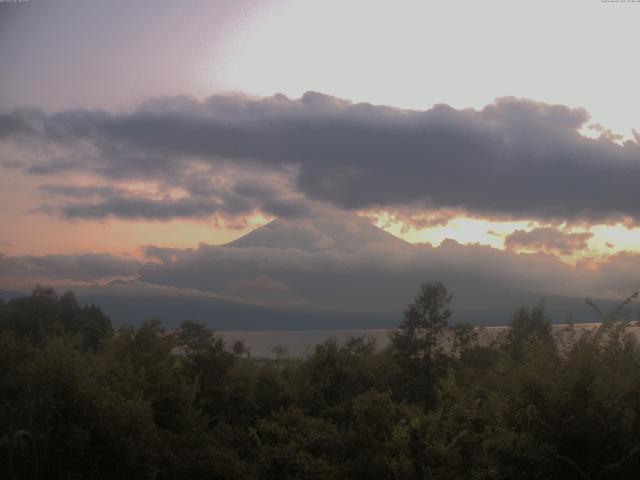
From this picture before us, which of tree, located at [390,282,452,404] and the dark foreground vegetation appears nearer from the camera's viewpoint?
the dark foreground vegetation

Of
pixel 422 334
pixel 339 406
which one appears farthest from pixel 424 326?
pixel 339 406

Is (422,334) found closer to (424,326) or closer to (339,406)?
(424,326)

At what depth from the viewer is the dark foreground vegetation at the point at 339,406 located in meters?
14.0

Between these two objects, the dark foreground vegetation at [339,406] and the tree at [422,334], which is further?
the tree at [422,334]

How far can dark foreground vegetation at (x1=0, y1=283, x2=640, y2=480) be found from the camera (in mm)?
14031

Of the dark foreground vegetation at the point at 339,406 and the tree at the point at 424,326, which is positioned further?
the tree at the point at 424,326

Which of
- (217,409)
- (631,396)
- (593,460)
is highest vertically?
(631,396)

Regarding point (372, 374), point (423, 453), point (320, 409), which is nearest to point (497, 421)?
point (423, 453)

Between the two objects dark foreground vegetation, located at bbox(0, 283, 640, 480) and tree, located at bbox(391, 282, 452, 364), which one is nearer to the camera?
dark foreground vegetation, located at bbox(0, 283, 640, 480)

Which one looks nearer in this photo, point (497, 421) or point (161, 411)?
point (497, 421)

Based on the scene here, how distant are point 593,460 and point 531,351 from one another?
2.79m

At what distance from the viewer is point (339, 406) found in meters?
32.9

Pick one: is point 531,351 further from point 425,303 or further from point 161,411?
point 425,303

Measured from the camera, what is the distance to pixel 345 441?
24.3 metres
